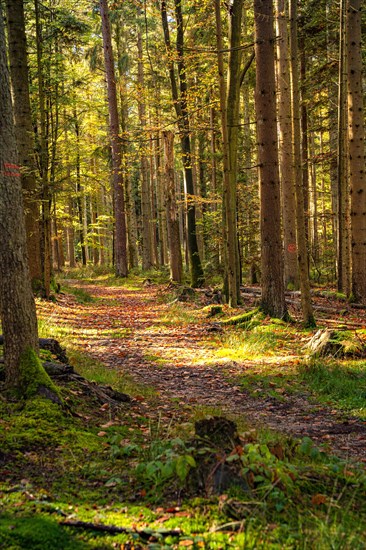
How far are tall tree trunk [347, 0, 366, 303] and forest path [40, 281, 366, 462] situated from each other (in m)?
4.56

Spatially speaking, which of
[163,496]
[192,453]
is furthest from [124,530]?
[192,453]

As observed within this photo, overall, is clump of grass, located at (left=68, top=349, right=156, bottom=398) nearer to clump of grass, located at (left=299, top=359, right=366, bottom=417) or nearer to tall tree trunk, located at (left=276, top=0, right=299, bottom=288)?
clump of grass, located at (left=299, top=359, right=366, bottom=417)

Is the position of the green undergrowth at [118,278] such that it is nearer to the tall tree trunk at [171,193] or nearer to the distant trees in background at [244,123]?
the distant trees in background at [244,123]

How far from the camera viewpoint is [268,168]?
35.7 feet

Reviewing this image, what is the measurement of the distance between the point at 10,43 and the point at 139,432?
1071 cm

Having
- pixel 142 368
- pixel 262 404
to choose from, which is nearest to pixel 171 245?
pixel 142 368

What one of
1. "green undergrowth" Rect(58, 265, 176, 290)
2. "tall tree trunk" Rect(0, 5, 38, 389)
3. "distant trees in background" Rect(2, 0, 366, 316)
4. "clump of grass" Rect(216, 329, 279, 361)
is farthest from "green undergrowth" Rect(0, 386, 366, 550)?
Result: "green undergrowth" Rect(58, 265, 176, 290)

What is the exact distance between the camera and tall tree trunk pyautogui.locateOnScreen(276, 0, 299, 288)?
15.2m

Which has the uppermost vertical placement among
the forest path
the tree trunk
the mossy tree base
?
the tree trunk

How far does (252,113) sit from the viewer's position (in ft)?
98.4

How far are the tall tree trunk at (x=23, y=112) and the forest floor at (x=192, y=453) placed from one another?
4457 millimetres

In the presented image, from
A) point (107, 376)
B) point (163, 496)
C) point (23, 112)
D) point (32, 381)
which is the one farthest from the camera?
point (23, 112)

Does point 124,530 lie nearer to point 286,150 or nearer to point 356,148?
point 356,148

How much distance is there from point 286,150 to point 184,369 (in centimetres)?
998
